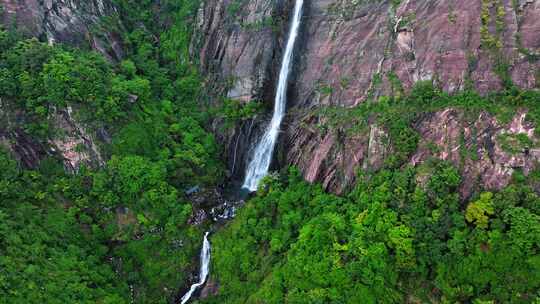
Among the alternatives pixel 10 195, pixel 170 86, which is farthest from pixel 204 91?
pixel 10 195

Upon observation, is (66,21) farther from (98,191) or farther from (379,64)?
(379,64)

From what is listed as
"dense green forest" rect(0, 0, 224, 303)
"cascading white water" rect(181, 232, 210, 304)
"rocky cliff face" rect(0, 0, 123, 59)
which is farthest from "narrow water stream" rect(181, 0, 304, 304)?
"rocky cliff face" rect(0, 0, 123, 59)

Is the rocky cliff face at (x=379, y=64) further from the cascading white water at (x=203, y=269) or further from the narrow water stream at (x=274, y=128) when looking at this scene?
the cascading white water at (x=203, y=269)

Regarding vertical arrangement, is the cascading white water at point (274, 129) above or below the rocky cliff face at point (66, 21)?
below

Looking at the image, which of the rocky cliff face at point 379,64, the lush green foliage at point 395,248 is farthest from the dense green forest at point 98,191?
the rocky cliff face at point 379,64

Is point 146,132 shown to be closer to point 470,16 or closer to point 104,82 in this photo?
point 104,82

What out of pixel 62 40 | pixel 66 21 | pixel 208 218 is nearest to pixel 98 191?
pixel 208 218
